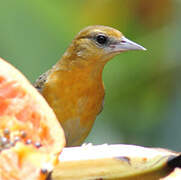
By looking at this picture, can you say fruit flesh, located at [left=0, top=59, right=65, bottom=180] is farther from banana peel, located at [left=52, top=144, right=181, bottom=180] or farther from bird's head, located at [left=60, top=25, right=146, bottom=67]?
bird's head, located at [left=60, top=25, right=146, bottom=67]

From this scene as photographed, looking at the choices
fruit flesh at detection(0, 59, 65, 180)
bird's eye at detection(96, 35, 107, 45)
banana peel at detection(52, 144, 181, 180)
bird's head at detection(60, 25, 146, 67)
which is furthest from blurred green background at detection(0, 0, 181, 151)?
banana peel at detection(52, 144, 181, 180)

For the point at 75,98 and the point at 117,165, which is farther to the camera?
the point at 75,98

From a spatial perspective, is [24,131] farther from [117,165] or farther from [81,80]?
[81,80]

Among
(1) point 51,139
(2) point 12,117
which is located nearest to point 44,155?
(1) point 51,139

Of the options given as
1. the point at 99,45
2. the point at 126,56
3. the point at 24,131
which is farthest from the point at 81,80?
the point at 24,131

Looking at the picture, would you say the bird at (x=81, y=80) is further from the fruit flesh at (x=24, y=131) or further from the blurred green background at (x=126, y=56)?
the fruit flesh at (x=24, y=131)
